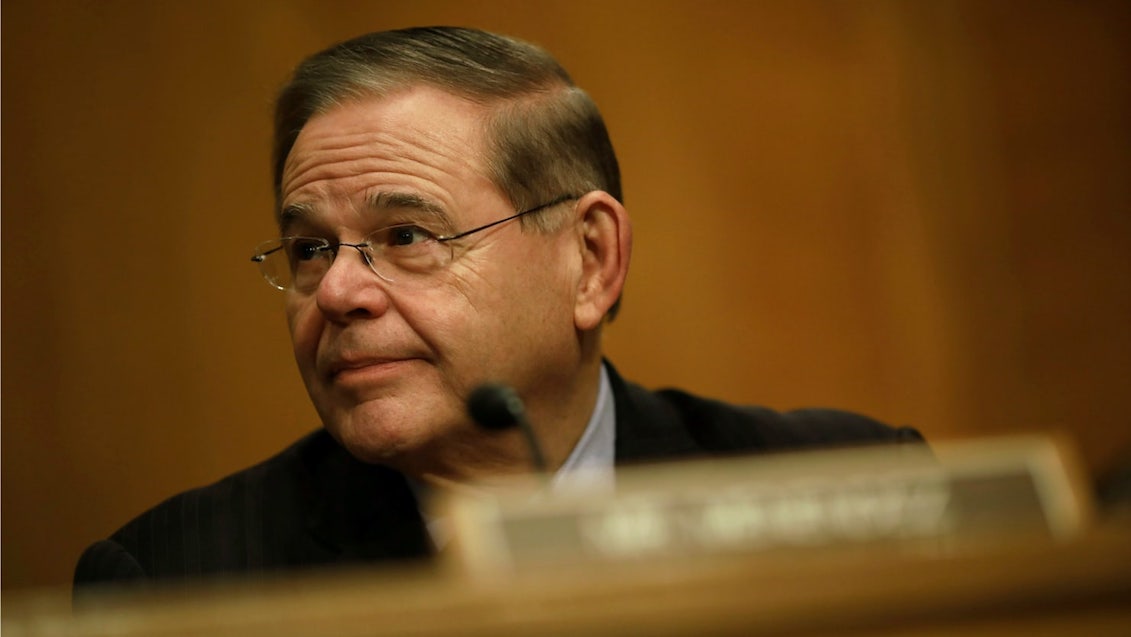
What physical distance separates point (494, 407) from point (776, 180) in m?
1.83

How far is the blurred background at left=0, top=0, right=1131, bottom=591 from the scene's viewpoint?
9.39 ft

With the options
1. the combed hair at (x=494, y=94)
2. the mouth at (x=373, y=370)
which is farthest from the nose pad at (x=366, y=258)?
the combed hair at (x=494, y=94)

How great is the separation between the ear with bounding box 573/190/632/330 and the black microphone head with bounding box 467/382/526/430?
1.99ft

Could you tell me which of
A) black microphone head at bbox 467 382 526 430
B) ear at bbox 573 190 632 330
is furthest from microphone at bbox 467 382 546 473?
ear at bbox 573 190 632 330

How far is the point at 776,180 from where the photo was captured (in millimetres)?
3096

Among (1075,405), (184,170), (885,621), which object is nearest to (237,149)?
(184,170)

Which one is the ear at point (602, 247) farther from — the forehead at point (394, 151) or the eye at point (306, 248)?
the eye at point (306, 248)

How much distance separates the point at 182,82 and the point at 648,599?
2445 millimetres

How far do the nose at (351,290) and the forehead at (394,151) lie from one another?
0.34 feet

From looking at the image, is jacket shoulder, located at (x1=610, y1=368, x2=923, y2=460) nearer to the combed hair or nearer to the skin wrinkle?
the skin wrinkle

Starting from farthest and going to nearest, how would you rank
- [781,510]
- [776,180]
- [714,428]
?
[776,180] → [714,428] → [781,510]

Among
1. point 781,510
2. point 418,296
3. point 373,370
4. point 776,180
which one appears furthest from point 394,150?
point 776,180

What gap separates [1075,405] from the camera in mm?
3123

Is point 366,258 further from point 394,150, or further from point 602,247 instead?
point 602,247
